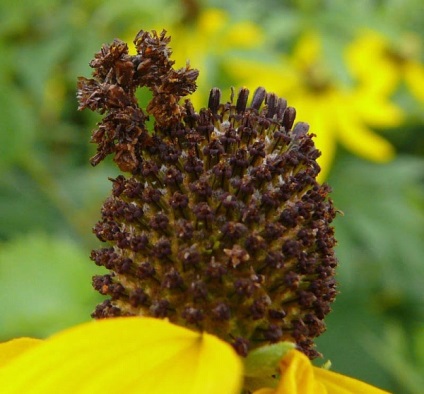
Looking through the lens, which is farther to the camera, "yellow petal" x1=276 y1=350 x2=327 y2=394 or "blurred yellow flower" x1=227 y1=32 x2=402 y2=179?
"blurred yellow flower" x1=227 y1=32 x2=402 y2=179

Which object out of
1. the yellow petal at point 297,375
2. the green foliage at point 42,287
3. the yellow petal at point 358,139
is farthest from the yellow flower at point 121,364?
the yellow petal at point 358,139

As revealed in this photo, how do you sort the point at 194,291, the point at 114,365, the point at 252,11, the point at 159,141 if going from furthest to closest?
the point at 252,11 → the point at 159,141 → the point at 194,291 → the point at 114,365

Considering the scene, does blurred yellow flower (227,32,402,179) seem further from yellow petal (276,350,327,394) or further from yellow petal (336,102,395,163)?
yellow petal (276,350,327,394)

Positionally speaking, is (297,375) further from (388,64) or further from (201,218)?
(388,64)

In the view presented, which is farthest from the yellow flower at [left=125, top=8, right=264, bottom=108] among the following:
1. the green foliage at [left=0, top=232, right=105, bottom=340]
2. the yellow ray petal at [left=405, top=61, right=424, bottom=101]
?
the yellow ray petal at [left=405, top=61, right=424, bottom=101]

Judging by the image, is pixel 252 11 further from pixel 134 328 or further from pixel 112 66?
pixel 134 328

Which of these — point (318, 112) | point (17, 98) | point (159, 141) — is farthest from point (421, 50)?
point (159, 141)

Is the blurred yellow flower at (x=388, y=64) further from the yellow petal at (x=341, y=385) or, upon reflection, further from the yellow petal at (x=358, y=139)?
the yellow petal at (x=341, y=385)
